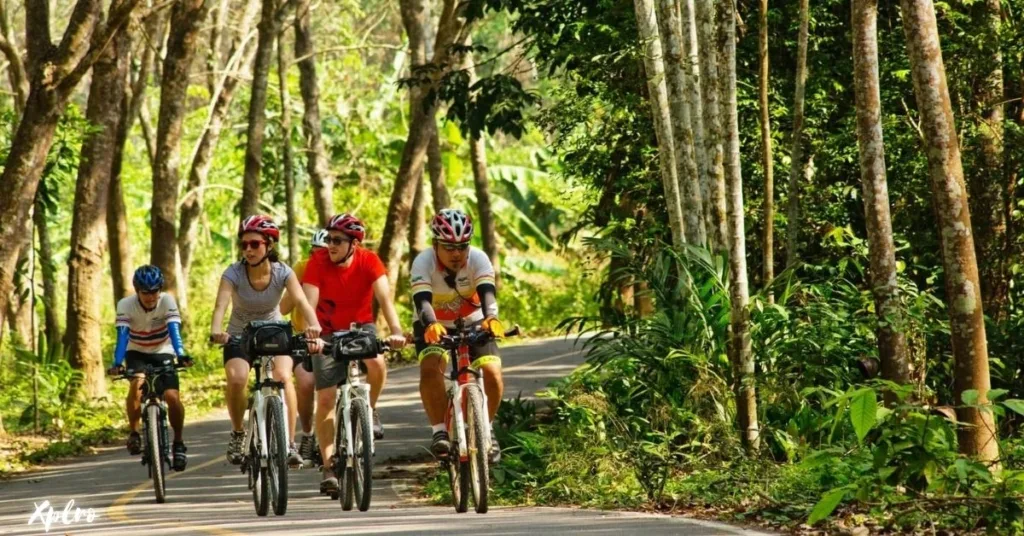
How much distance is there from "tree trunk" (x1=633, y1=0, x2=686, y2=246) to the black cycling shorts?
4889mm

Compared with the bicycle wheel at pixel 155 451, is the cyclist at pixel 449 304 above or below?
above

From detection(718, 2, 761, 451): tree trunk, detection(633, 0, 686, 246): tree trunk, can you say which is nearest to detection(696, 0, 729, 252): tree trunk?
detection(718, 2, 761, 451): tree trunk

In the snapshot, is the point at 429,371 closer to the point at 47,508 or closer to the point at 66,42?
the point at 47,508

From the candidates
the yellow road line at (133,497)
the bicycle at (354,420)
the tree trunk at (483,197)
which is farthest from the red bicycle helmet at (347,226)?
the tree trunk at (483,197)

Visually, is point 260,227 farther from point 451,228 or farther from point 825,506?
point 825,506

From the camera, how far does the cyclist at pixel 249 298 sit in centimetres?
1279

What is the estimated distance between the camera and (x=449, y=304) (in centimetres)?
1216

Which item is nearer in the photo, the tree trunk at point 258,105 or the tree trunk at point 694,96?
the tree trunk at point 694,96

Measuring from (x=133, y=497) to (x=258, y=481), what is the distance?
3.11m

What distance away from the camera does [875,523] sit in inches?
396

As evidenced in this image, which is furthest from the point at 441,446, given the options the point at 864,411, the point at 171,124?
the point at 171,124

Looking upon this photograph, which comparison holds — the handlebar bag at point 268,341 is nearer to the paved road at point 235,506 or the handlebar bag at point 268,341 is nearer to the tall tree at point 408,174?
the paved road at point 235,506

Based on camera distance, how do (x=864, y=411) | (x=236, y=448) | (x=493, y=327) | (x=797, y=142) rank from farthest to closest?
(x=797, y=142), (x=236, y=448), (x=493, y=327), (x=864, y=411)

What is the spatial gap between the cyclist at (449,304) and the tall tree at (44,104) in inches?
304
